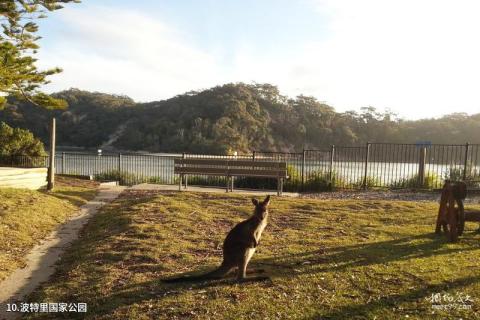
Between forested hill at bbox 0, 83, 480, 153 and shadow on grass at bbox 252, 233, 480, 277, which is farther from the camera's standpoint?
forested hill at bbox 0, 83, 480, 153

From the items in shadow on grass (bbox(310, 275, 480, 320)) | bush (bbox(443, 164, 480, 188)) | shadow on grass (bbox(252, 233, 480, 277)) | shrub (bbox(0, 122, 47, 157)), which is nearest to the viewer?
shadow on grass (bbox(310, 275, 480, 320))

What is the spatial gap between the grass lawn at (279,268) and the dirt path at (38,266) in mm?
208

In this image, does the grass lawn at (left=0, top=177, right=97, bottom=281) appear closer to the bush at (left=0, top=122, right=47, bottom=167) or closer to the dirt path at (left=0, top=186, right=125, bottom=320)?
the dirt path at (left=0, top=186, right=125, bottom=320)

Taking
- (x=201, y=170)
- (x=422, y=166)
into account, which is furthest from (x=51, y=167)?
(x=422, y=166)

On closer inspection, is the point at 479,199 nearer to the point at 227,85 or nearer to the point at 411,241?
the point at 411,241

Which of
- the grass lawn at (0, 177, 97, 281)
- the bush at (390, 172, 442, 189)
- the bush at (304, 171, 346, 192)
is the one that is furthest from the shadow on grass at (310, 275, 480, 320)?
the bush at (390, 172, 442, 189)

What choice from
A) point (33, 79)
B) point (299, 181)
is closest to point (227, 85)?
point (299, 181)

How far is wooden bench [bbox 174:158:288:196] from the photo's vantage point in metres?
12.7

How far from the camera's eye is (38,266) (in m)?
5.87

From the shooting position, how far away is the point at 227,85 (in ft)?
261

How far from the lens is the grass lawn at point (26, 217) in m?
6.36

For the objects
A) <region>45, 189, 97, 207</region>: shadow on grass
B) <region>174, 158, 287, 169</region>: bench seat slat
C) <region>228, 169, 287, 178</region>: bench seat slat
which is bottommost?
<region>45, 189, 97, 207</region>: shadow on grass

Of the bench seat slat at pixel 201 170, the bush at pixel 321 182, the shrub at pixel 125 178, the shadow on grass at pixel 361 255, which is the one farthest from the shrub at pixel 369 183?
the shadow on grass at pixel 361 255

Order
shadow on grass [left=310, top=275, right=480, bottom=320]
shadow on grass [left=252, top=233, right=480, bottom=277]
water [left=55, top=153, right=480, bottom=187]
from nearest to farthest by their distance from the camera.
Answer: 1. shadow on grass [left=310, top=275, right=480, bottom=320]
2. shadow on grass [left=252, top=233, right=480, bottom=277]
3. water [left=55, top=153, right=480, bottom=187]
